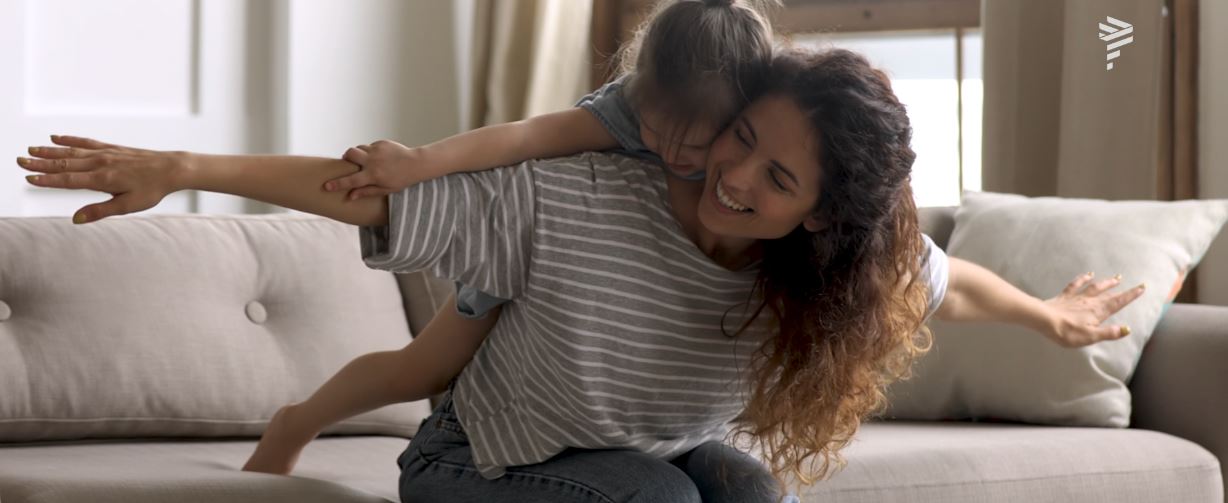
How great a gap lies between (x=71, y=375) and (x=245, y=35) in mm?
1560

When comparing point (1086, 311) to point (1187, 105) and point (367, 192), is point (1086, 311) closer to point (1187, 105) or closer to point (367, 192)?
point (367, 192)

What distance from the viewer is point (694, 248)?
1327mm

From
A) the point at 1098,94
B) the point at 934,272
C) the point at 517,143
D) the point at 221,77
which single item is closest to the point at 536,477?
the point at 517,143

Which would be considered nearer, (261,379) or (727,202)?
(727,202)

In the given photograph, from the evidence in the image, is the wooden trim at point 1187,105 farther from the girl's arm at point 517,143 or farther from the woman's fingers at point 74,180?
the woman's fingers at point 74,180

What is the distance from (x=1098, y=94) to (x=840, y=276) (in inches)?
63.4

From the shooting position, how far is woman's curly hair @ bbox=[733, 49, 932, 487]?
1.27 meters

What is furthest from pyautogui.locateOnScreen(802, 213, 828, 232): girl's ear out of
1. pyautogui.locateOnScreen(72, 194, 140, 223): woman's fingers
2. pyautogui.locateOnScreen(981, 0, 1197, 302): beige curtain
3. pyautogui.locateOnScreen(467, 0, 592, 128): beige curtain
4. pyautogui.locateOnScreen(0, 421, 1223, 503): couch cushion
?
pyautogui.locateOnScreen(467, 0, 592, 128): beige curtain

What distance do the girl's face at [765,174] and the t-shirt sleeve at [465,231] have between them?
0.17 metres

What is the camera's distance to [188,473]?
59.7 inches

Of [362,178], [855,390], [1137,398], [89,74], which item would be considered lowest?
[1137,398]

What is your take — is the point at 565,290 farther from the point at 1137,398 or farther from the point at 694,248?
the point at 1137,398

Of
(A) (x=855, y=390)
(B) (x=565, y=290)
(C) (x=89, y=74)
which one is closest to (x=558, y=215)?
(B) (x=565, y=290)

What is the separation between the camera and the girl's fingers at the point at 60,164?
1.04 meters
